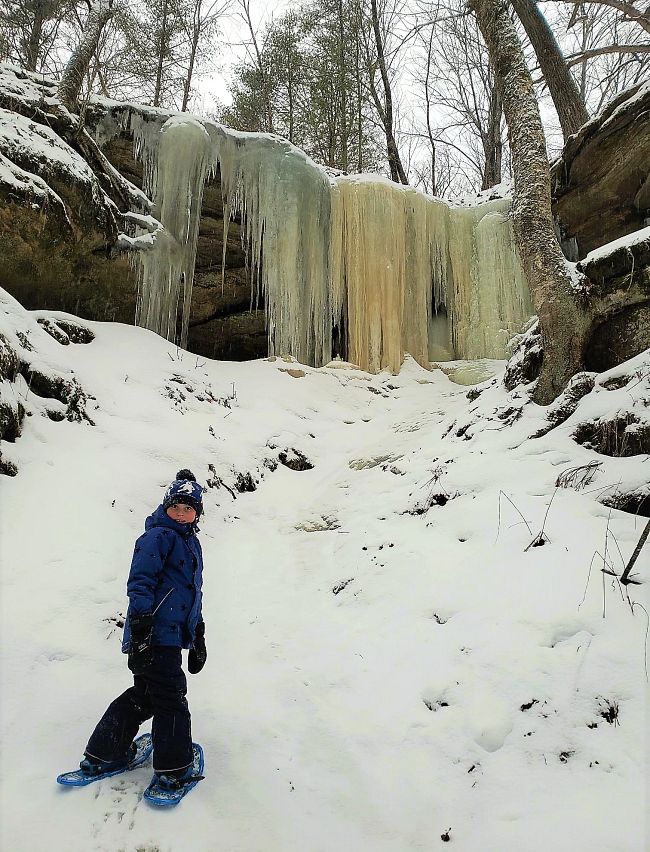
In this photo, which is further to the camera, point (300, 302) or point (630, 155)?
point (300, 302)

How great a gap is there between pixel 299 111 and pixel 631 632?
17.4 meters

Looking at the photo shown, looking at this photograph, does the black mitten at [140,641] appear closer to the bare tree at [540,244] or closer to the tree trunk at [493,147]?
the bare tree at [540,244]

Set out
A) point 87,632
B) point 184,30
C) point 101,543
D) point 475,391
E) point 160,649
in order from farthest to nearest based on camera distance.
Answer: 1. point 184,30
2. point 475,391
3. point 101,543
4. point 87,632
5. point 160,649

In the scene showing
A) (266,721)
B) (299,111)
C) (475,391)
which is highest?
(299,111)

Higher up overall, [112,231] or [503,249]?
[503,249]

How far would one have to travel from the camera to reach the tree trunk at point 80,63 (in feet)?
26.6

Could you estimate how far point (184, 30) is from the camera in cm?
1555

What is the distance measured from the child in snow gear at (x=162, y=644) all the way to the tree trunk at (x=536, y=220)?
148 inches

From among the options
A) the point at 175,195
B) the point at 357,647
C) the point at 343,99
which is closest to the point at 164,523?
the point at 357,647

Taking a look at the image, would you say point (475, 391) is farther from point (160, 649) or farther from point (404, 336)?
point (160, 649)

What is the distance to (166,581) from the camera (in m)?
2.38

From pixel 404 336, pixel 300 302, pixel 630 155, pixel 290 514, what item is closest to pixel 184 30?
pixel 300 302

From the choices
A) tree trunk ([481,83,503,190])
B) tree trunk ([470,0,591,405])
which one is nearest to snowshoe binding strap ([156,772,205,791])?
tree trunk ([470,0,591,405])

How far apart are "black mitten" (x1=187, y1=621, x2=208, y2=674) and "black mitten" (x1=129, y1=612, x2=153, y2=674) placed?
0.29 metres
